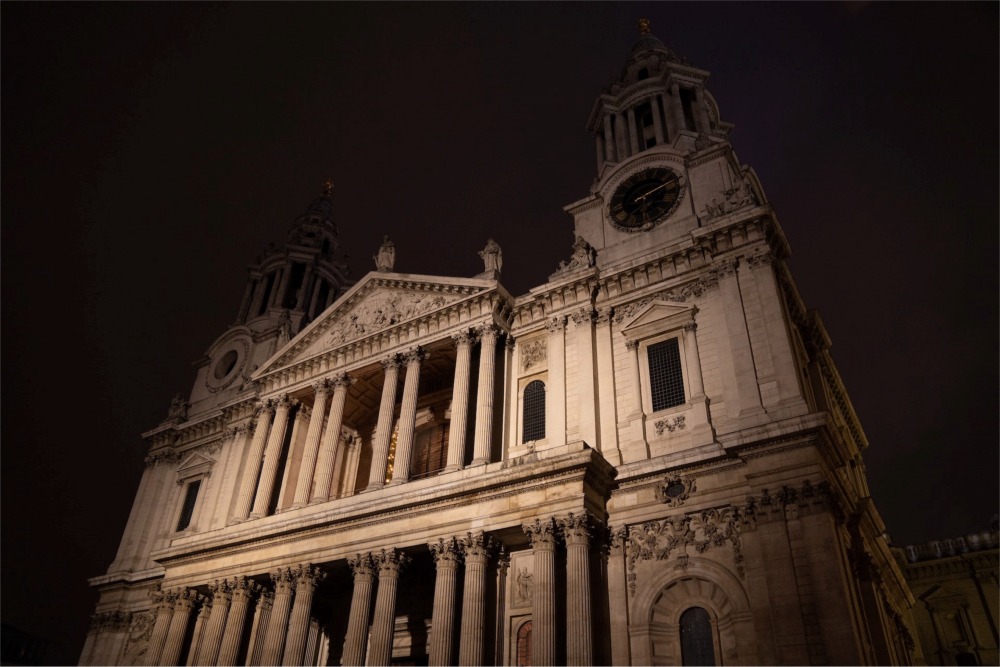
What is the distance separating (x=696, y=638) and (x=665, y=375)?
825 centimetres

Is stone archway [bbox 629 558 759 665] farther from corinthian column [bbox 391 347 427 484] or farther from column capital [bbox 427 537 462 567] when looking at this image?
corinthian column [bbox 391 347 427 484]

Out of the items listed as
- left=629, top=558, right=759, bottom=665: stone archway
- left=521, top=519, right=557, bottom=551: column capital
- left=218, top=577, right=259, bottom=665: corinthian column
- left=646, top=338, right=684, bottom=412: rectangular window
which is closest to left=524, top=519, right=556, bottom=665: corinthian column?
left=521, top=519, right=557, bottom=551: column capital

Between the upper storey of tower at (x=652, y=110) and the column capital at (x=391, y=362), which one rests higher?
the upper storey of tower at (x=652, y=110)

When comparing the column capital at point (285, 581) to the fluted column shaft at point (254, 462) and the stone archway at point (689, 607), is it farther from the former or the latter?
the stone archway at point (689, 607)

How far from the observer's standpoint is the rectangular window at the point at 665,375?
22.8 metres

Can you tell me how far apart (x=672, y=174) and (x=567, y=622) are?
60.0ft

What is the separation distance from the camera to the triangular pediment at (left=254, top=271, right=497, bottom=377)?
2802cm

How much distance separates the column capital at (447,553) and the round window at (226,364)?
23845 mm

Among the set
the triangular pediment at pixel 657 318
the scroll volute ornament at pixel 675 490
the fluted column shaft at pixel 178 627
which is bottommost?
the fluted column shaft at pixel 178 627

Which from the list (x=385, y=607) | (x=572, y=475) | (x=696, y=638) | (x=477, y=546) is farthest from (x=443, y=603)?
(x=696, y=638)

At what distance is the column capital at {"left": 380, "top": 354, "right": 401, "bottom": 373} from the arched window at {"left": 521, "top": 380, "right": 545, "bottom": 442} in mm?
5610

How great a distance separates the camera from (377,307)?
3047 centimetres

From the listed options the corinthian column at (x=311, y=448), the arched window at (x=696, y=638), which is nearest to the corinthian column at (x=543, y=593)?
the arched window at (x=696, y=638)

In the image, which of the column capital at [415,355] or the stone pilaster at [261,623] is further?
the column capital at [415,355]
